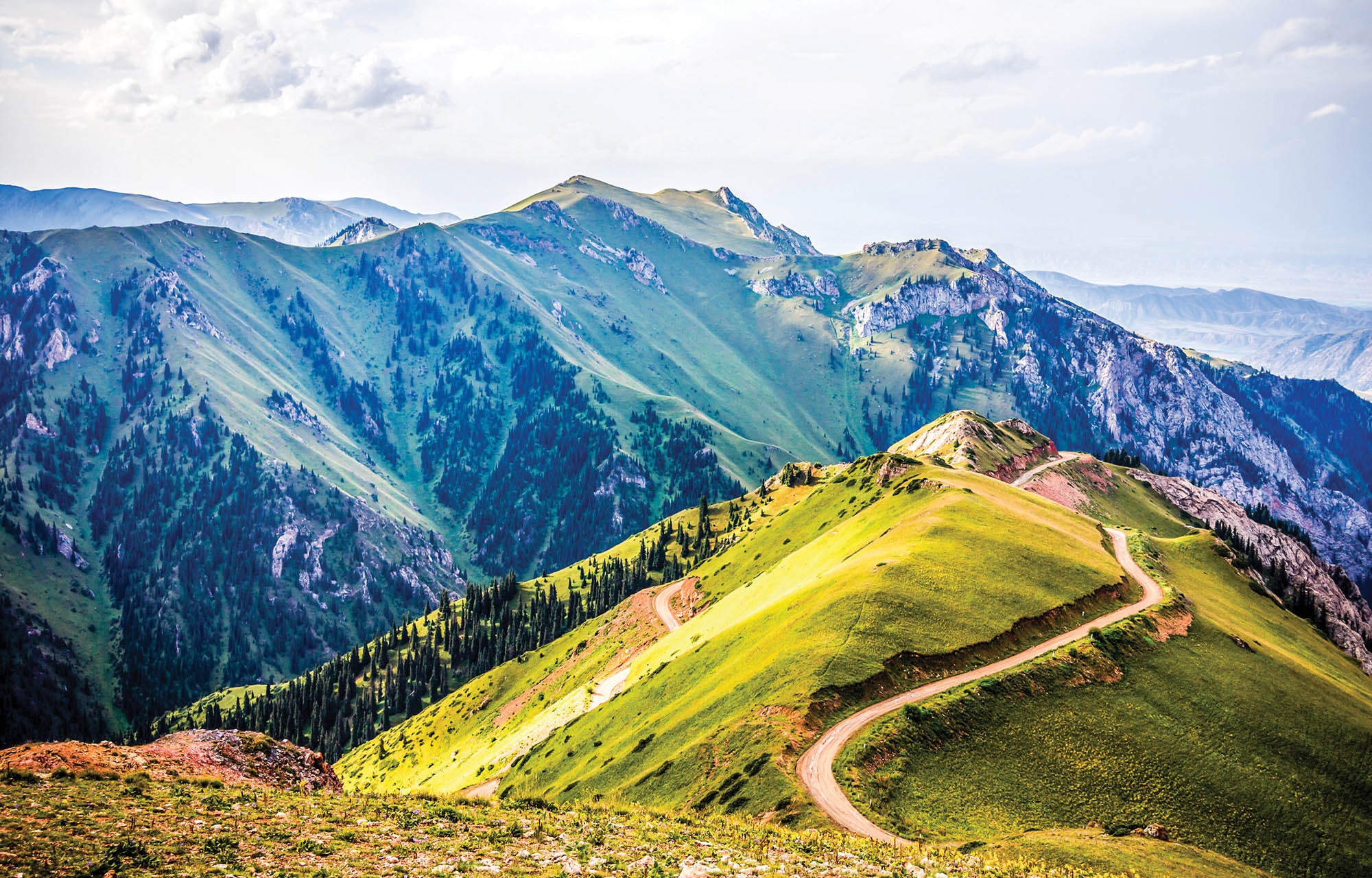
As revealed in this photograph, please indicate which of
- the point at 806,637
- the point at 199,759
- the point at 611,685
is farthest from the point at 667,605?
the point at 199,759

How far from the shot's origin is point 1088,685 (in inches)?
2554

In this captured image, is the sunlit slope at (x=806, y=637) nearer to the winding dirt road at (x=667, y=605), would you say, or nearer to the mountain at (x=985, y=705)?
the mountain at (x=985, y=705)

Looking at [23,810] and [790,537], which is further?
[790,537]

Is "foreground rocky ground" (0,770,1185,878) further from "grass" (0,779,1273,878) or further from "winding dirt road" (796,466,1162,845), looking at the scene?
"winding dirt road" (796,466,1162,845)

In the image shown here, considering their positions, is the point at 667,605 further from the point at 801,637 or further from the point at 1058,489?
the point at 1058,489

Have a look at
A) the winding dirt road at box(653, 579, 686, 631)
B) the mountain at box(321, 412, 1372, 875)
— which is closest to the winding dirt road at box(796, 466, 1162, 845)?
the mountain at box(321, 412, 1372, 875)

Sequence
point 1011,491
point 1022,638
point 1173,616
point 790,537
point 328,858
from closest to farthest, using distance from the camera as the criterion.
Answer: point 328,858 < point 1022,638 < point 1173,616 < point 1011,491 < point 790,537

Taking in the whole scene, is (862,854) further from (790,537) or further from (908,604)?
(790,537)

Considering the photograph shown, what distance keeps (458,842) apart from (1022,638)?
5754cm

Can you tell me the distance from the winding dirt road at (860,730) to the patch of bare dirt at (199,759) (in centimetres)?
3446

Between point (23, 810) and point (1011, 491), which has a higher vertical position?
point (23, 810)

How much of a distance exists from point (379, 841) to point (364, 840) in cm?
68

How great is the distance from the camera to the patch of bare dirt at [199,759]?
126 feet

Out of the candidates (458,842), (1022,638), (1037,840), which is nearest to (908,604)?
(1022,638)
